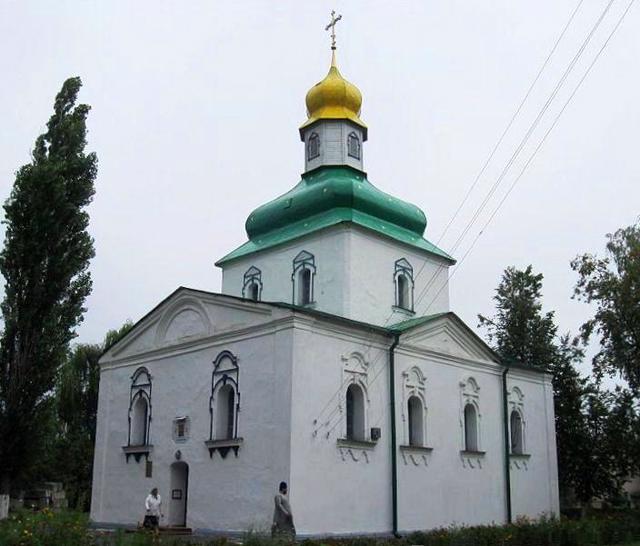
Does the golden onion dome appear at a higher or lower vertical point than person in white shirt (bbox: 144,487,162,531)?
higher

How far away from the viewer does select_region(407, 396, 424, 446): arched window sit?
17734 mm

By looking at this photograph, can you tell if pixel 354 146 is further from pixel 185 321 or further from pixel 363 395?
pixel 363 395

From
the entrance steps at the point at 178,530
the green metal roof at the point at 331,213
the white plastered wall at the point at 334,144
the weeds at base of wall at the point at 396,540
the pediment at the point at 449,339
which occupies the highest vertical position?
the white plastered wall at the point at 334,144

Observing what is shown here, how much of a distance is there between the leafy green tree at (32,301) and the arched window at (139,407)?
2.32m

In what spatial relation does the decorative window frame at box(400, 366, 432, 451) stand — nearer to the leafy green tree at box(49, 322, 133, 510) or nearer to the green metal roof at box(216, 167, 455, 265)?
the green metal roof at box(216, 167, 455, 265)

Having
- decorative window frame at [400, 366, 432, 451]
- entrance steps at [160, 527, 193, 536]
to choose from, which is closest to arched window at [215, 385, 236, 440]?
entrance steps at [160, 527, 193, 536]

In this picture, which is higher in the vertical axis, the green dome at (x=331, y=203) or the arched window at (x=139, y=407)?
the green dome at (x=331, y=203)

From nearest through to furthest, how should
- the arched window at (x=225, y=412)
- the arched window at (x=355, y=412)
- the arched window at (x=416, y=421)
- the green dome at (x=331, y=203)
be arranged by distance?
the arched window at (x=355, y=412) → the arched window at (x=225, y=412) → the arched window at (x=416, y=421) → the green dome at (x=331, y=203)

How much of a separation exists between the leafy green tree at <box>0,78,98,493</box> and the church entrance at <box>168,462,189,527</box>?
10.3ft

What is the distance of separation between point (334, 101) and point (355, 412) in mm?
10203

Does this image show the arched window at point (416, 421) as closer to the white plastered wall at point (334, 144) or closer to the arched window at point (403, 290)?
the arched window at point (403, 290)

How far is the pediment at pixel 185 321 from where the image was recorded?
54.6ft

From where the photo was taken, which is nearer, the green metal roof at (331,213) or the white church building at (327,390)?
the white church building at (327,390)

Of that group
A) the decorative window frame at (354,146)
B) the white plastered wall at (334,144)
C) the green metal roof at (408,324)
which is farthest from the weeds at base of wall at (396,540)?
the decorative window frame at (354,146)
